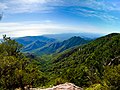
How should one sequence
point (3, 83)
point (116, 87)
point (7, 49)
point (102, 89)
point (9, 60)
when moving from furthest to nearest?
point (7, 49), point (9, 60), point (3, 83), point (102, 89), point (116, 87)

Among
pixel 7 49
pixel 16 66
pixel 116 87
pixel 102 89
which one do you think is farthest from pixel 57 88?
pixel 7 49

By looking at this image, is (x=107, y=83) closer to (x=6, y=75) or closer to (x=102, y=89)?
(x=102, y=89)

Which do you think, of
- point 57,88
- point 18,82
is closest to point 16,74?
point 18,82

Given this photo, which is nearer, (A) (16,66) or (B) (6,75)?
(B) (6,75)

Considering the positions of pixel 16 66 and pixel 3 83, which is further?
pixel 16 66

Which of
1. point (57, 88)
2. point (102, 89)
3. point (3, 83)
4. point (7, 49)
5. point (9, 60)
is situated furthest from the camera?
point (7, 49)

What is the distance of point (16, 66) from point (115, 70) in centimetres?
2794

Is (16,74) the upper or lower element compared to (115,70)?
lower

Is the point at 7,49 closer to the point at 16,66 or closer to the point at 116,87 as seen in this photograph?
the point at 16,66

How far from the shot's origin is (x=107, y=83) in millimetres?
43906

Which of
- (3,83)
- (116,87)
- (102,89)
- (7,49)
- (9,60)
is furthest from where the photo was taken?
(7,49)

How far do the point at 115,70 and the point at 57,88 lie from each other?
12659 millimetres

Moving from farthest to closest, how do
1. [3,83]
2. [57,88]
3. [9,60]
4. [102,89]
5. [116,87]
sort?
1. [9,60]
2. [3,83]
3. [57,88]
4. [102,89]
5. [116,87]

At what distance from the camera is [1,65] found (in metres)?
56.7
